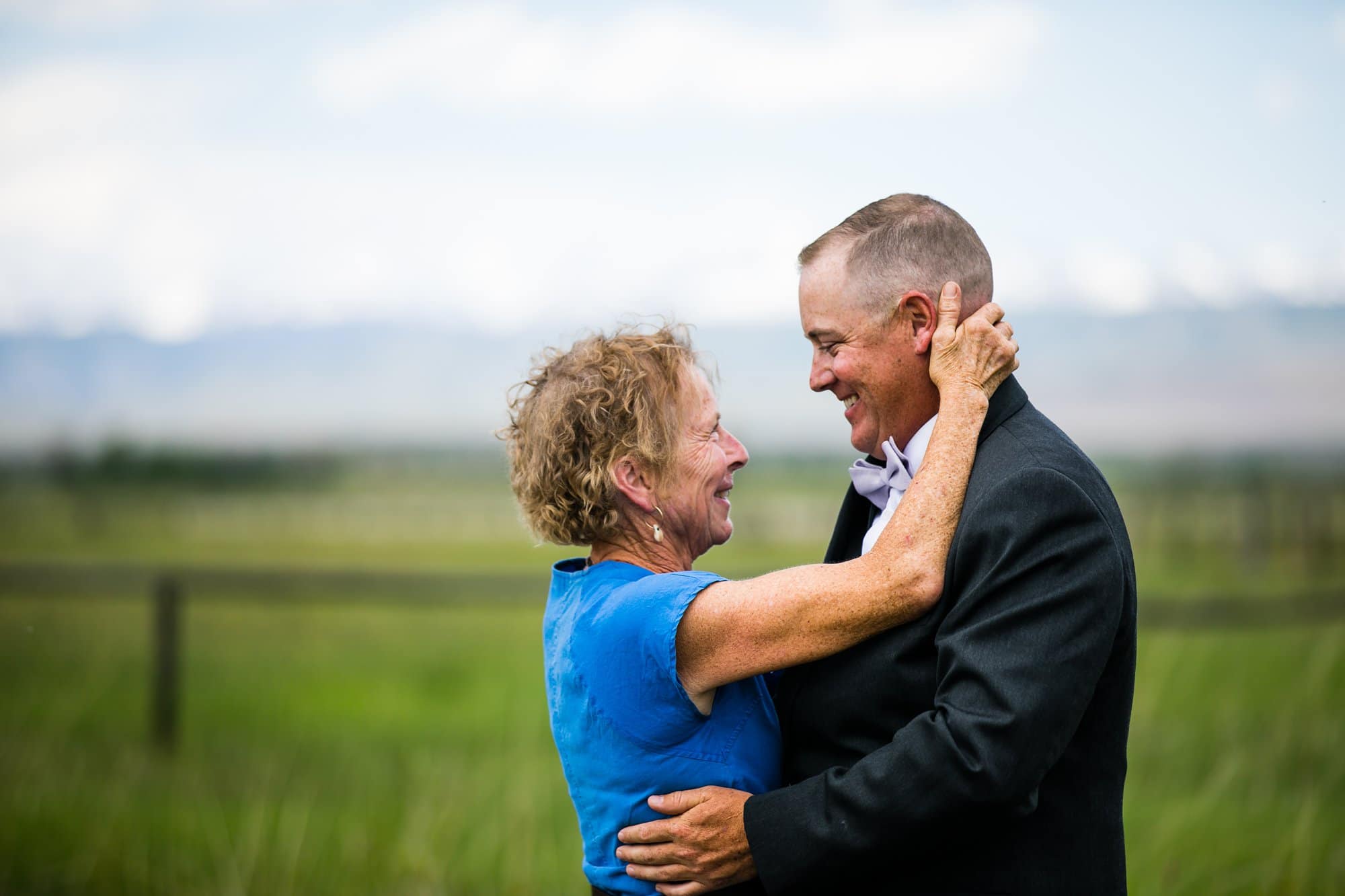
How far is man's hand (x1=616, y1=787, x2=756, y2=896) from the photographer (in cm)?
224

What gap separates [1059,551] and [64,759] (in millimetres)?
7998

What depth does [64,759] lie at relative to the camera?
771 centimetres

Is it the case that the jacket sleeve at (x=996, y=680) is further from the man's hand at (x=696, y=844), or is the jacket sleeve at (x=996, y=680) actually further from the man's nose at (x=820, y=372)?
the man's nose at (x=820, y=372)

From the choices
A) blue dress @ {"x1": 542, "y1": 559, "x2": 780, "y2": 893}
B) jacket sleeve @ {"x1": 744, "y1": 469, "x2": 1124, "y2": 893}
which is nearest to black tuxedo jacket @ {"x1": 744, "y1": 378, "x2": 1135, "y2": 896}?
jacket sleeve @ {"x1": 744, "y1": 469, "x2": 1124, "y2": 893}

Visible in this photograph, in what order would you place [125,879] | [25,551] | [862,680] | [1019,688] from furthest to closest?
[25,551]
[125,879]
[862,680]
[1019,688]

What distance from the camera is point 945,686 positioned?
6.69 feet

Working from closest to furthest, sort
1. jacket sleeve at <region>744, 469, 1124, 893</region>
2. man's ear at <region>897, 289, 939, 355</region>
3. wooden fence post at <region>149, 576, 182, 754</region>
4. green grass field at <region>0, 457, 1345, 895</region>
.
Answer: jacket sleeve at <region>744, 469, 1124, 893</region>
man's ear at <region>897, 289, 939, 355</region>
green grass field at <region>0, 457, 1345, 895</region>
wooden fence post at <region>149, 576, 182, 754</region>

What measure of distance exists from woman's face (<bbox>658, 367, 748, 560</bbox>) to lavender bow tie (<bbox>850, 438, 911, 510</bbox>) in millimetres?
299

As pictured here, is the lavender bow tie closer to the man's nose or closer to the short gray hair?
the man's nose

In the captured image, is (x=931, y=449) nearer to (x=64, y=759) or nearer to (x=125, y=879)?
(x=125, y=879)

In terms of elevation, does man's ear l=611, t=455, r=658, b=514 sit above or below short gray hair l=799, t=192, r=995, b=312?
below

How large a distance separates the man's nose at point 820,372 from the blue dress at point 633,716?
585 millimetres

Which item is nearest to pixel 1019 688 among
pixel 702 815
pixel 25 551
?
pixel 702 815

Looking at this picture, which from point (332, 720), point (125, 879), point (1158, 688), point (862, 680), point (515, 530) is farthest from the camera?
point (515, 530)
